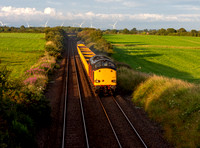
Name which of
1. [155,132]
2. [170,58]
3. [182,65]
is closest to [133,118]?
[155,132]

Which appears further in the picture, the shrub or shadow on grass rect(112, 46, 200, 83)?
shadow on grass rect(112, 46, 200, 83)

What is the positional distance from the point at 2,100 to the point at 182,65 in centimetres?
4409

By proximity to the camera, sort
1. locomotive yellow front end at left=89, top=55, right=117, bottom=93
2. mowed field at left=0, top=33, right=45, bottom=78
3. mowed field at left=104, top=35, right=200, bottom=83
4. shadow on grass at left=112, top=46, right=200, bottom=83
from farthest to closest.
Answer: mowed field at left=104, top=35, right=200, bottom=83 < mowed field at left=0, top=33, right=45, bottom=78 < shadow on grass at left=112, top=46, right=200, bottom=83 < locomotive yellow front end at left=89, top=55, right=117, bottom=93

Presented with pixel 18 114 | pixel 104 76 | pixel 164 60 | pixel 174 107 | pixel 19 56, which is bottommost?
pixel 164 60

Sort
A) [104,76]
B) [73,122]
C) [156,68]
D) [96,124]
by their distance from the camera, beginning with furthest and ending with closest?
[156,68]
[104,76]
[73,122]
[96,124]

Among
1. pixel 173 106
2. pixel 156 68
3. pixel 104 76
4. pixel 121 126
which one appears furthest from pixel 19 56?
pixel 173 106

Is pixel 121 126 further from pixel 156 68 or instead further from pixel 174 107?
pixel 156 68

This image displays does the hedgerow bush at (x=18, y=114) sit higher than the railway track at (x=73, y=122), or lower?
higher

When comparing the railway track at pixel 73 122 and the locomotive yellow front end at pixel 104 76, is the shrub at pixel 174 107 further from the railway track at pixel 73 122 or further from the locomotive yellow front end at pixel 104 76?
the railway track at pixel 73 122

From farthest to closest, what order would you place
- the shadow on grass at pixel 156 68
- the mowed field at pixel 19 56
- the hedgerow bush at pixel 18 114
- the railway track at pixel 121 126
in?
the mowed field at pixel 19 56 → the shadow on grass at pixel 156 68 → the railway track at pixel 121 126 → the hedgerow bush at pixel 18 114

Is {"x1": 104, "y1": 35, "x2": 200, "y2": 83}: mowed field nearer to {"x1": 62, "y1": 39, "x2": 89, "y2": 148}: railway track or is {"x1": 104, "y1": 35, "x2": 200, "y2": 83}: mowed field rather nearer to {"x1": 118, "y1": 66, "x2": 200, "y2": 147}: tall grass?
{"x1": 118, "y1": 66, "x2": 200, "y2": 147}: tall grass

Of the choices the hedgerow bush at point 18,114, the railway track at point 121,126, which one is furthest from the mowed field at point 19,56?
the railway track at point 121,126

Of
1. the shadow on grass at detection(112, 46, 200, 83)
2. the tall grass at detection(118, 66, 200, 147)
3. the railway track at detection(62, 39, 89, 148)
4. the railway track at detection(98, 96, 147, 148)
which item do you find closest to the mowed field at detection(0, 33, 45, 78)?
the railway track at detection(62, 39, 89, 148)

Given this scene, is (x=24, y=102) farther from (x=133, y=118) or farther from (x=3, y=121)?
(x=133, y=118)
